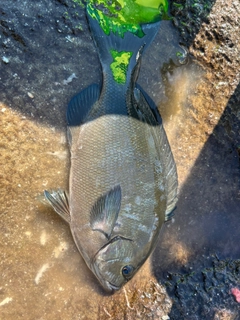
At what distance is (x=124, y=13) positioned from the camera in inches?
154

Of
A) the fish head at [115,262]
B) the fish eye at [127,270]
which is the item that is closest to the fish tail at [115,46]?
the fish head at [115,262]

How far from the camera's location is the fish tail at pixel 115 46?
3691mm

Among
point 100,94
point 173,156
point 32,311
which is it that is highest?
point 100,94

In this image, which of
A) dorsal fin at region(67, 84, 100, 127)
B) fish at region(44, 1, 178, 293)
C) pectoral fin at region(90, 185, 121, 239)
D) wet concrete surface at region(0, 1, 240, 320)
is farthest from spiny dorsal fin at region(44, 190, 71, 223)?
dorsal fin at region(67, 84, 100, 127)

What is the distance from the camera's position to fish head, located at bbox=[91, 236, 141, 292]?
3.46 metres

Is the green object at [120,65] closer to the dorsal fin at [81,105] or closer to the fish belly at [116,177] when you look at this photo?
the dorsal fin at [81,105]

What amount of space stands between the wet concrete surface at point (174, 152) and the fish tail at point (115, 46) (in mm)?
135

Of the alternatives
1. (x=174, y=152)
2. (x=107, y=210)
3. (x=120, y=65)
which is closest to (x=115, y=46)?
(x=120, y=65)

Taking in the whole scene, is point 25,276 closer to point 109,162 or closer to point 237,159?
point 109,162

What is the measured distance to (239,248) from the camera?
4328 mm

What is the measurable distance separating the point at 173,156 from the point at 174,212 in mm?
596

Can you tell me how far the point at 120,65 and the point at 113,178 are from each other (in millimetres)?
1114

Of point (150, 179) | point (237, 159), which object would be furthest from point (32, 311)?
point (237, 159)

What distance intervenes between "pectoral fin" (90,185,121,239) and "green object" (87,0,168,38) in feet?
5.24
